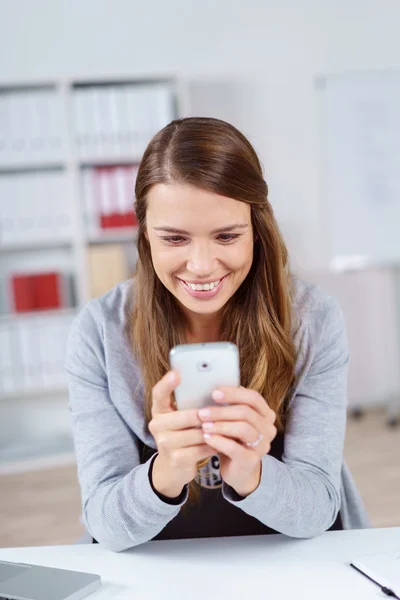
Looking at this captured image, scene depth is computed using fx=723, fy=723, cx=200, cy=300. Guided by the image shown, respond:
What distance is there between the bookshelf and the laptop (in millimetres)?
2490

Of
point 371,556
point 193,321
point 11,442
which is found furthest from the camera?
point 11,442

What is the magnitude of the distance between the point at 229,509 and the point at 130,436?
23 centimetres

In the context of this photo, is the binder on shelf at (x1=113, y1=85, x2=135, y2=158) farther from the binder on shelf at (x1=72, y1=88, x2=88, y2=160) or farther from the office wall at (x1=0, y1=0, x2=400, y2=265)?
the office wall at (x1=0, y1=0, x2=400, y2=265)

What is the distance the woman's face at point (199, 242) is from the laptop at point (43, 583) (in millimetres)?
447

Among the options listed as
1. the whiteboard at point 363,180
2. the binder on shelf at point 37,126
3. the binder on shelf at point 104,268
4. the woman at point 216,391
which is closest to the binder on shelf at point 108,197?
the binder on shelf at point 104,268

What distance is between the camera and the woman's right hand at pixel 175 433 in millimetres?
882

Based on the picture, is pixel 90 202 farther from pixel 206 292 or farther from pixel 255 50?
pixel 206 292

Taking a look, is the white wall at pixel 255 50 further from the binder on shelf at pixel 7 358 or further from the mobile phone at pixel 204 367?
the mobile phone at pixel 204 367

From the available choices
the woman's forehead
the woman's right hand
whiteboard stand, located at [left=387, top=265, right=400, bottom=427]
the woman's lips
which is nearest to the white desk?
the woman's right hand

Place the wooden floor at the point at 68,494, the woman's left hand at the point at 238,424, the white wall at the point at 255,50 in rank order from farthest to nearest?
the white wall at the point at 255,50 → the wooden floor at the point at 68,494 → the woman's left hand at the point at 238,424

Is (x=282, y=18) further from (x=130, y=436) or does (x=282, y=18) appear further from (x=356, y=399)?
(x=130, y=436)

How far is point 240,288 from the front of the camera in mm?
1343

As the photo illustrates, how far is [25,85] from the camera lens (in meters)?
3.38

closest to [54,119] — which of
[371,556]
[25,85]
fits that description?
[25,85]
